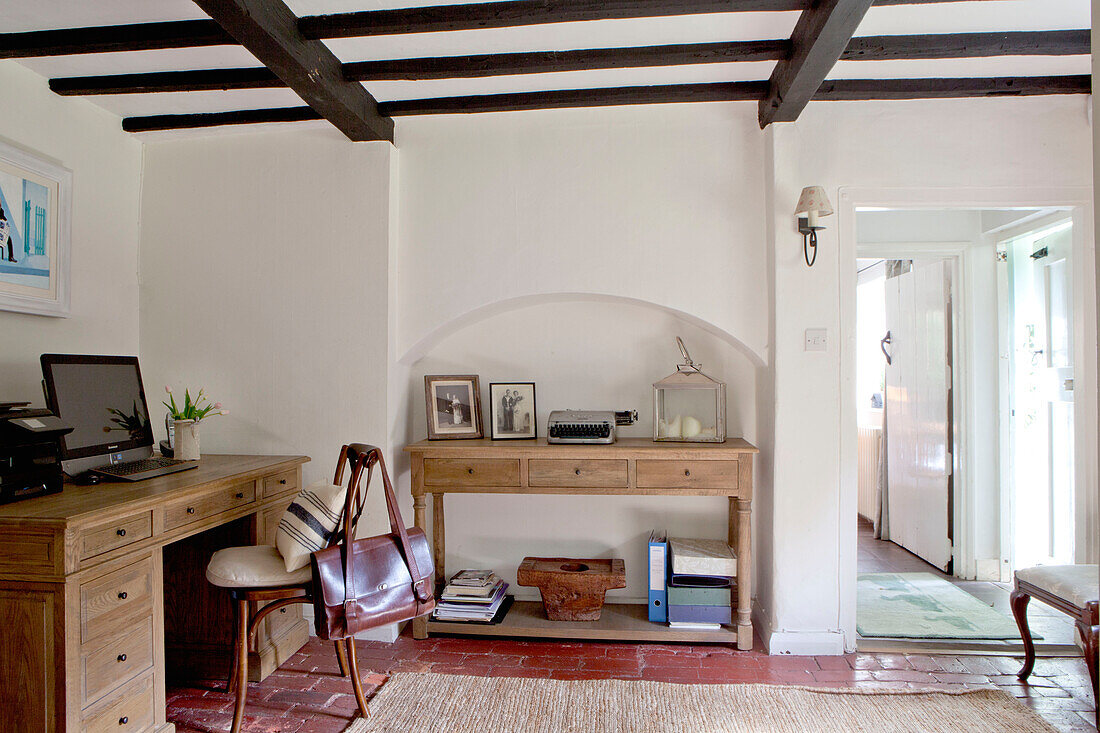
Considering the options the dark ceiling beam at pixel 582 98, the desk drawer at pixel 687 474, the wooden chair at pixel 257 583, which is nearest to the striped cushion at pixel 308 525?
the wooden chair at pixel 257 583

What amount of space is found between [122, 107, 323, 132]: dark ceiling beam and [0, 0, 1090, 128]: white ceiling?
51 millimetres

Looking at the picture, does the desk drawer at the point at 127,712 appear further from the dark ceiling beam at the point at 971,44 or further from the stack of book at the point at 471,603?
the dark ceiling beam at the point at 971,44

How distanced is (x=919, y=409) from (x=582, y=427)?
2568mm

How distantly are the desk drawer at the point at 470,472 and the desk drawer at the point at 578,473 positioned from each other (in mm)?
91

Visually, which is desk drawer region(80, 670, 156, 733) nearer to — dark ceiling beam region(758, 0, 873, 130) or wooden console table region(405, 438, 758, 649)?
wooden console table region(405, 438, 758, 649)

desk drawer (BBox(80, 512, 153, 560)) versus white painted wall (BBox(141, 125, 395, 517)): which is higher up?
white painted wall (BBox(141, 125, 395, 517))

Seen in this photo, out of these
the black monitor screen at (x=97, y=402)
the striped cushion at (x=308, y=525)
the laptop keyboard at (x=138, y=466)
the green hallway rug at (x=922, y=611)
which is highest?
the black monitor screen at (x=97, y=402)

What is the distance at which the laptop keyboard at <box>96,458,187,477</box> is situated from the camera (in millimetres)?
2555

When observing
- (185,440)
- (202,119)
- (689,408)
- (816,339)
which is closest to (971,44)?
(816,339)

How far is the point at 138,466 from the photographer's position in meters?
2.70

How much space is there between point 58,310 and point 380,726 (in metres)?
2.22

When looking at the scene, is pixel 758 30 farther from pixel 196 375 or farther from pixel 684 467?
pixel 196 375

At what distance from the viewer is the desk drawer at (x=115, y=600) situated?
202 cm

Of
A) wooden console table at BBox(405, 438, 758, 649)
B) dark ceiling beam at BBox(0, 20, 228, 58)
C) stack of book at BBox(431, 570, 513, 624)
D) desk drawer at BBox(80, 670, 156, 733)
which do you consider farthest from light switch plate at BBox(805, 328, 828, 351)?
desk drawer at BBox(80, 670, 156, 733)
